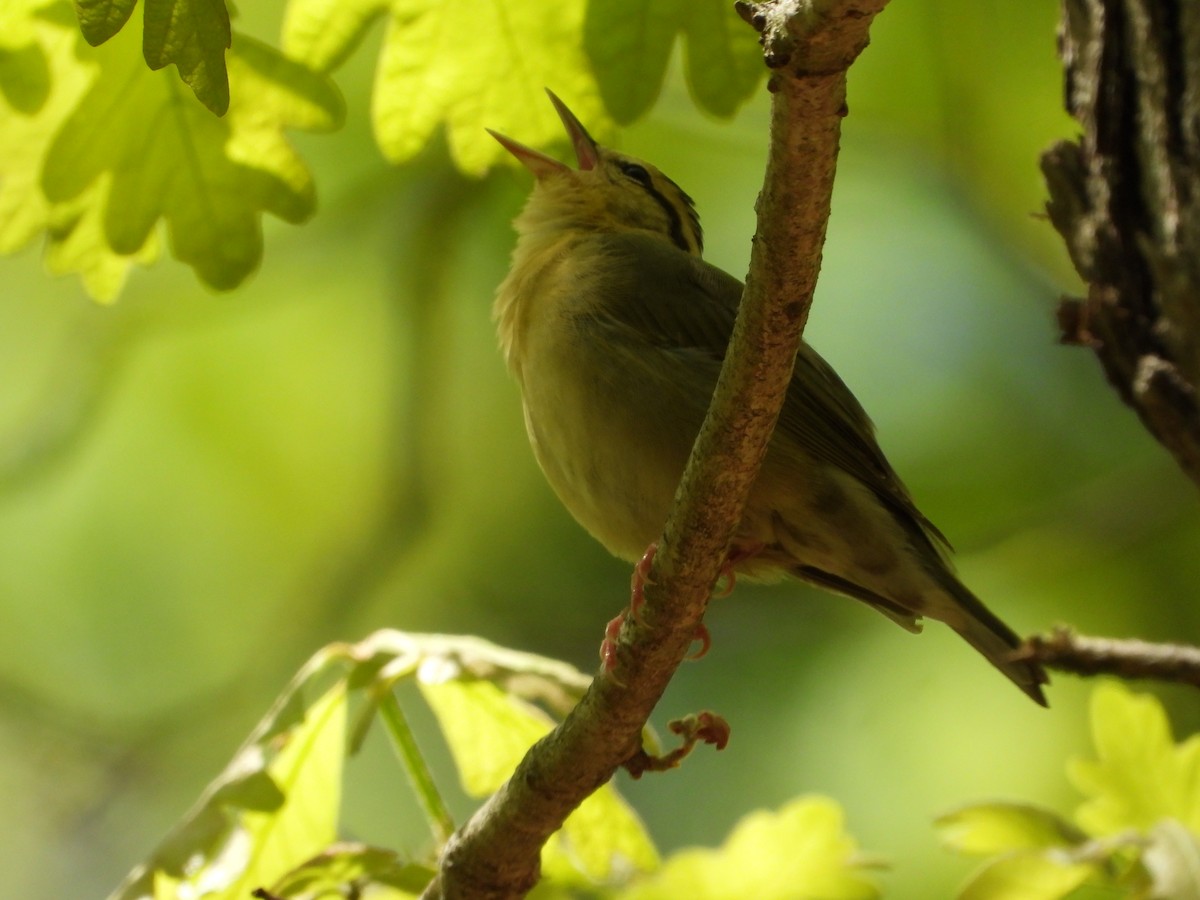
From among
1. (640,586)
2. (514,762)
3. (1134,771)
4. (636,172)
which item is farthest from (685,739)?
(636,172)

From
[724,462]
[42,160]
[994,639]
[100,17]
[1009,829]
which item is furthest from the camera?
[994,639]

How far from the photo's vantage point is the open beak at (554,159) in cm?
385

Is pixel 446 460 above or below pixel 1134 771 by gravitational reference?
above

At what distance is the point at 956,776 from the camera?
675cm

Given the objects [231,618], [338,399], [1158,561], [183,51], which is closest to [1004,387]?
[1158,561]

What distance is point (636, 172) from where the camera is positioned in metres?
5.22

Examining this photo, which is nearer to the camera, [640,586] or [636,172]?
[640,586]

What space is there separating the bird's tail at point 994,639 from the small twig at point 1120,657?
0.82ft

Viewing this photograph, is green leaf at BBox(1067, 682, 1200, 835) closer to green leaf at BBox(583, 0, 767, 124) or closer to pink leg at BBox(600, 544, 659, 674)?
pink leg at BBox(600, 544, 659, 674)

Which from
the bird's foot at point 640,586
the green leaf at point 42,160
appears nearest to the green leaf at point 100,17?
the green leaf at point 42,160

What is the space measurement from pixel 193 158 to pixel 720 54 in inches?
54.6

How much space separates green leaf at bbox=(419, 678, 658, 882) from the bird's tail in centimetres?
105

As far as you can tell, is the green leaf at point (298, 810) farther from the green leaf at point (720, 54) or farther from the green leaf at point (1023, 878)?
the green leaf at point (720, 54)

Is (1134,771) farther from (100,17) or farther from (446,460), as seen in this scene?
(446,460)
